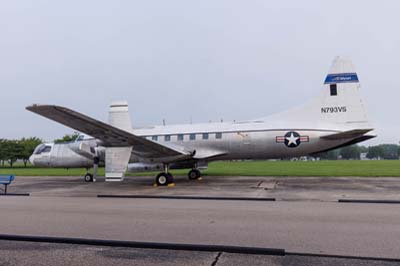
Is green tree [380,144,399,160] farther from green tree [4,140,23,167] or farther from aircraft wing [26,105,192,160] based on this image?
aircraft wing [26,105,192,160]

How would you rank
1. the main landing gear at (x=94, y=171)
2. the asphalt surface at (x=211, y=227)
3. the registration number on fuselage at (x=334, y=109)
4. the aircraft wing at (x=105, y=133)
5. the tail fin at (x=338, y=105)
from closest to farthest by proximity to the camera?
the asphalt surface at (x=211, y=227)
the aircraft wing at (x=105, y=133)
the tail fin at (x=338, y=105)
the registration number on fuselage at (x=334, y=109)
the main landing gear at (x=94, y=171)

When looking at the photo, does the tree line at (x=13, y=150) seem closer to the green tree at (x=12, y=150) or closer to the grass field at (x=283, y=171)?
the green tree at (x=12, y=150)

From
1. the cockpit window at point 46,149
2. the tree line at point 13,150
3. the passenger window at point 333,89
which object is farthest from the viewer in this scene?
the tree line at point 13,150

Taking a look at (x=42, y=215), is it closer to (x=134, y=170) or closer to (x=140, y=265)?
(x=140, y=265)

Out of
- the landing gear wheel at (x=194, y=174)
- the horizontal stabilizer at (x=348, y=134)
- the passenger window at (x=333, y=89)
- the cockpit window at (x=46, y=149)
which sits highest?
the passenger window at (x=333, y=89)

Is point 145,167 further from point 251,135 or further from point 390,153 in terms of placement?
point 390,153

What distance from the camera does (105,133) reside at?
1557 centimetres

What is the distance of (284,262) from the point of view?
479 cm

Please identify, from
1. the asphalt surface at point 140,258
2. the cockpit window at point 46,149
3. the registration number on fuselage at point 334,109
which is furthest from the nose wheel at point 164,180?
the asphalt surface at point 140,258

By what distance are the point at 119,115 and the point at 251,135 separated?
743cm

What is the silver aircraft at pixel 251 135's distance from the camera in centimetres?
1617

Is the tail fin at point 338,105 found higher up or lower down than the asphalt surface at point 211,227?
higher up

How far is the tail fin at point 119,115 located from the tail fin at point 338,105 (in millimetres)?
8955

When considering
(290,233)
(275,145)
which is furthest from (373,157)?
(290,233)
